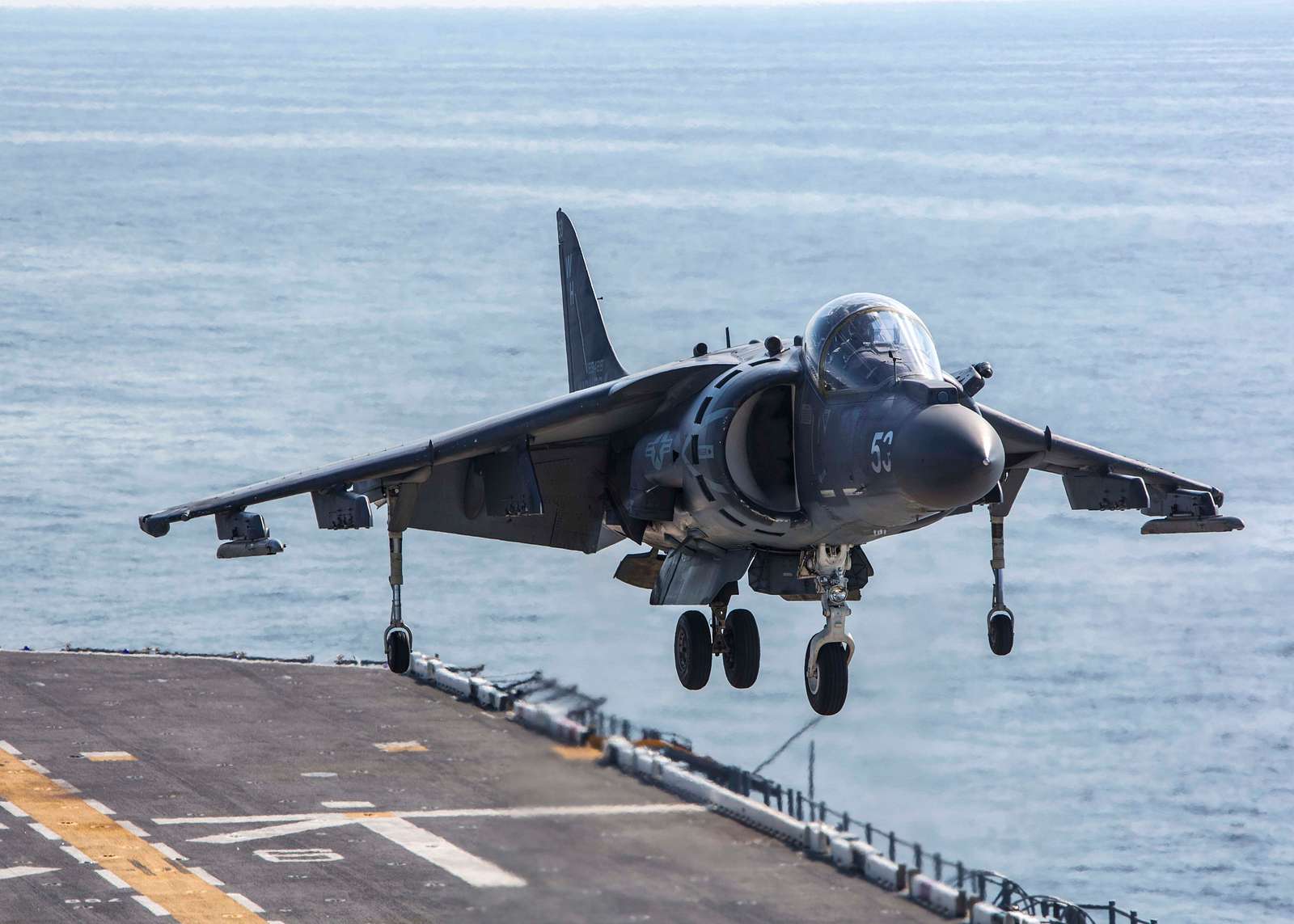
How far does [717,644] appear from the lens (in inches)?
1172

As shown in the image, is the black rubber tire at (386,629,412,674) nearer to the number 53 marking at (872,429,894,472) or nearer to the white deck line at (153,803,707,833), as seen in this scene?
the number 53 marking at (872,429,894,472)

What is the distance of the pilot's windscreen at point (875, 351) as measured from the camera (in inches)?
984

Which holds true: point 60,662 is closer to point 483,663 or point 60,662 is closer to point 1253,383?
point 483,663

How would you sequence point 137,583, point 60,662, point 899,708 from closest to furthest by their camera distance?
point 60,662, point 899,708, point 137,583

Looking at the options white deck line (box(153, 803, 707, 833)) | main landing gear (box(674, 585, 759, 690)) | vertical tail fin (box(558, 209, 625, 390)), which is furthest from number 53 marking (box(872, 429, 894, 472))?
white deck line (box(153, 803, 707, 833))

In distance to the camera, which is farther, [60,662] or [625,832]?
[60,662]

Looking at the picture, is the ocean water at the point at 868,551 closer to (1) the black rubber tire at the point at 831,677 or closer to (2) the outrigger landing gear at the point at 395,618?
(2) the outrigger landing gear at the point at 395,618

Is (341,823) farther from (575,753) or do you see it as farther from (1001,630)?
(1001,630)

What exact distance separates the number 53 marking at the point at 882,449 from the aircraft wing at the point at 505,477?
198 inches

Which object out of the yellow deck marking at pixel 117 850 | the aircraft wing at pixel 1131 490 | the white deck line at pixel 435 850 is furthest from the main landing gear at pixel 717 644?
the yellow deck marking at pixel 117 850

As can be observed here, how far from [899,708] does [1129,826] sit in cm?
1151

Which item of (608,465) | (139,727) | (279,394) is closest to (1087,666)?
(139,727)

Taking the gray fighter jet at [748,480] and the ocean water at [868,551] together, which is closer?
the gray fighter jet at [748,480]

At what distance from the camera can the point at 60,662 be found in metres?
86.8
